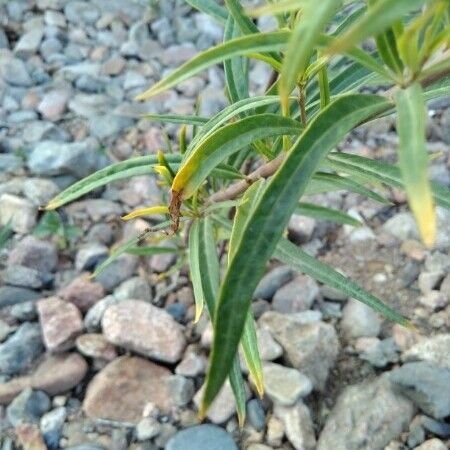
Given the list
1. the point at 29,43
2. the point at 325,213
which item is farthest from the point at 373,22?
the point at 29,43

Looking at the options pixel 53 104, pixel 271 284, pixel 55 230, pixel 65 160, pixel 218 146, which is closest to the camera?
pixel 218 146

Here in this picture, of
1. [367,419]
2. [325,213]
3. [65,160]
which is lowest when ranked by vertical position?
[367,419]

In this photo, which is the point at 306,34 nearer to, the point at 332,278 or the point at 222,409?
the point at 332,278

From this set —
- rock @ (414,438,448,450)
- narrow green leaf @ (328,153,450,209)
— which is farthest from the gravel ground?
narrow green leaf @ (328,153,450,209)

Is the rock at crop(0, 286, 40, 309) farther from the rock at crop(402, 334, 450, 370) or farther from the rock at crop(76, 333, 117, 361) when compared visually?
the rock at crop(402, 334, 450, 370)

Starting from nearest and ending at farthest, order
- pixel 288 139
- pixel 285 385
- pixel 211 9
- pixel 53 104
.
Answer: pixel 288 139, pixel 211 9, pixel 285 385, pixel 53 104

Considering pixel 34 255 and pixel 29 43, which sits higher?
pixel 29 43
